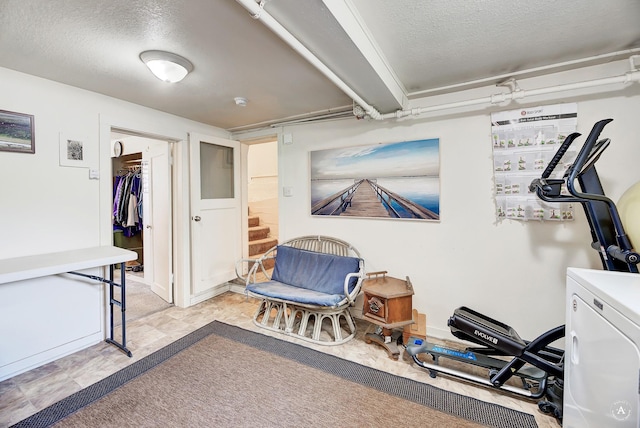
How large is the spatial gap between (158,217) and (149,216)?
313 mm

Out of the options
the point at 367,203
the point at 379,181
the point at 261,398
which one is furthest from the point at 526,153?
the point at 261,398

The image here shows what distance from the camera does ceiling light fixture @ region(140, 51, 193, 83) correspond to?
1819mm

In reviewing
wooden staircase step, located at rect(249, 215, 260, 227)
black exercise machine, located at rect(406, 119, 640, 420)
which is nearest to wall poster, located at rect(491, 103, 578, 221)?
black exercise machine, located at rect(406, 119, 640, 420)

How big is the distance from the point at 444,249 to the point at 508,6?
5.91 ft

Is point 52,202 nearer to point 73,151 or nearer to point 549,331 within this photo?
point 73,151

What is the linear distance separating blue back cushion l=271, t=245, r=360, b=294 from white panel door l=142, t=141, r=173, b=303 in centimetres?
147

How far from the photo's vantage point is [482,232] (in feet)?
7.82

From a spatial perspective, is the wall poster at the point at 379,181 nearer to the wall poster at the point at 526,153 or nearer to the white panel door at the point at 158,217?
the wall poster at the point at 526,153

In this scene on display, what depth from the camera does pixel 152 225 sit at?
372cm

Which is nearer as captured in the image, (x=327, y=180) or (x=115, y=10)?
(x=115, y=10)

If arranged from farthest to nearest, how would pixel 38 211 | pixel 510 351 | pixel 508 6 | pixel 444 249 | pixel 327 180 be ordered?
1. pixel 327 180
2. pixel 444 249
3. pixel 38 211
4. pixel 510 351
5. pixel 508 6

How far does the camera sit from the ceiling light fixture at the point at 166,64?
1819mm

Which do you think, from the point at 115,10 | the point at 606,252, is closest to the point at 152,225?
the point at 115,10

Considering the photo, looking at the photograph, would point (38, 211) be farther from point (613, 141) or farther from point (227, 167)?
point (613, 141)
